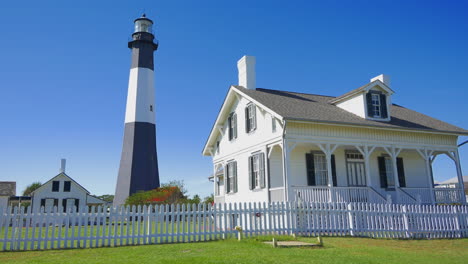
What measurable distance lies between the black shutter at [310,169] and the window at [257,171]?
1984 mm

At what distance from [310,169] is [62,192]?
30.2m

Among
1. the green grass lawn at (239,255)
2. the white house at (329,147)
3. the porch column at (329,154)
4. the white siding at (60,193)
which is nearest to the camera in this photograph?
the green grass lawn at (239,255)

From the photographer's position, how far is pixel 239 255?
26.3 ft

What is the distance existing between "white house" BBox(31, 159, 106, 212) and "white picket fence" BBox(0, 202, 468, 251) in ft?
84.5

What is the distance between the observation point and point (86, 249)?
32.0 ft

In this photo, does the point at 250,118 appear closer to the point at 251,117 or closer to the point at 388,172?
the point at 251,117

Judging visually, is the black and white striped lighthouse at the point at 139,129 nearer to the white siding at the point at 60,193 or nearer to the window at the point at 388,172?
the white siding at the point at 60,193

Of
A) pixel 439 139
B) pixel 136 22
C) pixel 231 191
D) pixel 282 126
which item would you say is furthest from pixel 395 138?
pixel 136 22

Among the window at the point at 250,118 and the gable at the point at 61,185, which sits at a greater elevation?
the window at the point at 250,118

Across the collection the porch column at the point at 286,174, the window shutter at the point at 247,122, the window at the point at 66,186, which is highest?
the window shutter at the point at 247,122

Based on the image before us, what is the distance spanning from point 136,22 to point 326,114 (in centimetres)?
2477

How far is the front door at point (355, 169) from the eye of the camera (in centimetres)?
1722

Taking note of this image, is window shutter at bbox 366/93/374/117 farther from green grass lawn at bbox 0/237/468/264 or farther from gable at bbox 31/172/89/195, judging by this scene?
gable at bbox 31/172/89/195

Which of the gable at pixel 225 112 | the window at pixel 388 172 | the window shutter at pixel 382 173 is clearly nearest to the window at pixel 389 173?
the window at pixel 388 172
